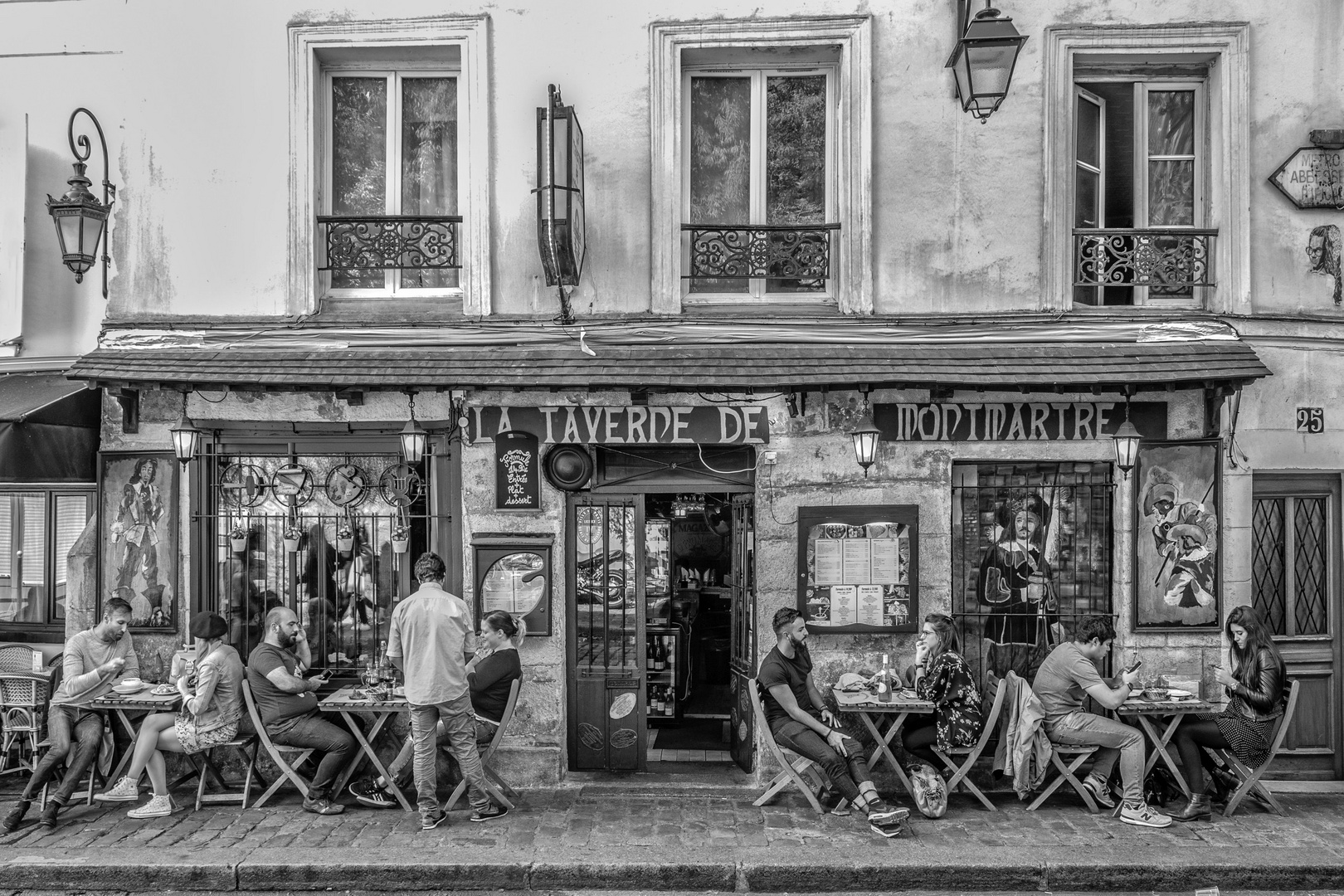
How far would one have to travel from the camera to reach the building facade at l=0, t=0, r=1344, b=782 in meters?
6.78

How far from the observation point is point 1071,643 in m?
6.17

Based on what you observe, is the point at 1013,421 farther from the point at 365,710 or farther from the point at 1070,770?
the point at 365,710

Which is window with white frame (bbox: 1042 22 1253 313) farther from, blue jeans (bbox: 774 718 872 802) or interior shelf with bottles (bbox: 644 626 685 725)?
interior shelf with bottles (bbox: 644 626 685 725)

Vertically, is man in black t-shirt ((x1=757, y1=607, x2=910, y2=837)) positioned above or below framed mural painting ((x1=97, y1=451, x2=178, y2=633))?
below

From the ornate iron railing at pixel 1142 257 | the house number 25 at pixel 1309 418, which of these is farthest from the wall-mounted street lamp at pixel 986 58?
the house number 25 at pixel 1309 418

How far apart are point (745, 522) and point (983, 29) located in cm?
382

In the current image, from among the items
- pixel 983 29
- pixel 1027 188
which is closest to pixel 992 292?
pixel 1027 188

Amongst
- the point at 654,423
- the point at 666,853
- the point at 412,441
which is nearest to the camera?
the point at 666,853

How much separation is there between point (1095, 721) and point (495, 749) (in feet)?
13.2

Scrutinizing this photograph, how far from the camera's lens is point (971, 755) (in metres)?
6.10

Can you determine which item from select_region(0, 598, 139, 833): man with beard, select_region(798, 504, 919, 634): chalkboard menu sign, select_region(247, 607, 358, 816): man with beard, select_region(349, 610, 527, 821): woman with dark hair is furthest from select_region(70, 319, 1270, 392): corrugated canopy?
select_region(247, 607, 358, 816): man with beard

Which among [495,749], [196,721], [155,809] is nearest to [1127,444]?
[495,749]

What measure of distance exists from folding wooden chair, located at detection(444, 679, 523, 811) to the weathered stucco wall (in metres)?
2.79

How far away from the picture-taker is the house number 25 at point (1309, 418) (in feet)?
22.6
